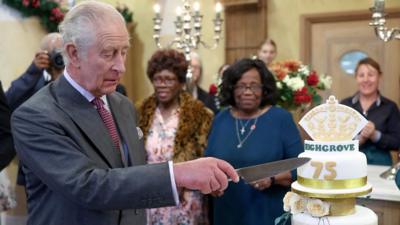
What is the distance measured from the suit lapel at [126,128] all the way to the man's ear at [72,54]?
0.69 feet

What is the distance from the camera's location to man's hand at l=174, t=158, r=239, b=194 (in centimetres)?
109

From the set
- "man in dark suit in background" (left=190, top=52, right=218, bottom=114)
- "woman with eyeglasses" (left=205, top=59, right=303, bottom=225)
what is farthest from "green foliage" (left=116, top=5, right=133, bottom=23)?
"woman with eyeglasses" (left=205, top=59, right=303, bottom=225)

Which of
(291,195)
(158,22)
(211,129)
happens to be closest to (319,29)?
(158,22)

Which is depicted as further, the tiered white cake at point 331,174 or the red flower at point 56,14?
the red flower at point 56,14

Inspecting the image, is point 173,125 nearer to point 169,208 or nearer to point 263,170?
point 169,208

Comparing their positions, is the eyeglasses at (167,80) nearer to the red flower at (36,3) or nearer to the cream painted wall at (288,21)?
the red flower at (36,3)

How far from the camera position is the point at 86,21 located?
1207mm

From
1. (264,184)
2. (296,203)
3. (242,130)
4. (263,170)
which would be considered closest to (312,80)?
(242,130)

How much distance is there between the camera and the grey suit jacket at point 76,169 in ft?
3.65

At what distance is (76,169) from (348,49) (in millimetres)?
4276

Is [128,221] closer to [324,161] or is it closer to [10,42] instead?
[324,161]

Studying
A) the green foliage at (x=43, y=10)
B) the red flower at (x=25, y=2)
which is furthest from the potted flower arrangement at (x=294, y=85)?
the red flower at (x=25, y=2)

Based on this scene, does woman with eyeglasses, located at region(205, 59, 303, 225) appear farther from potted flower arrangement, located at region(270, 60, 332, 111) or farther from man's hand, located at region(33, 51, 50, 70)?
man's hand, located at region(33, 51, 50, 70)

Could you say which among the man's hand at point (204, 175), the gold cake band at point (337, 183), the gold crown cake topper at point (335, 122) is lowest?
the gold cake band at point (337, 183)
